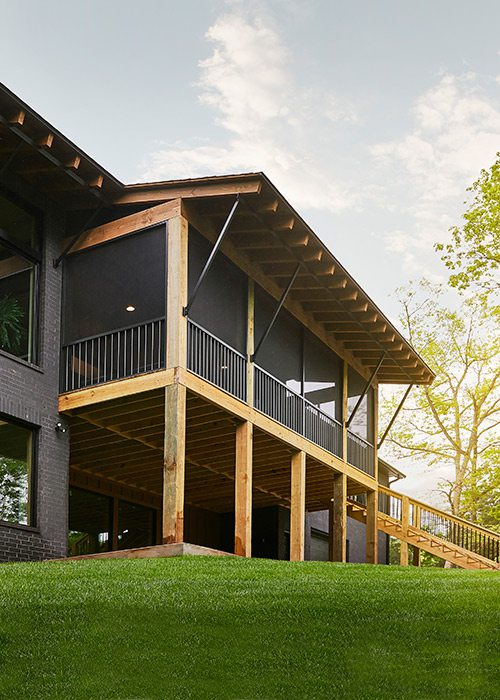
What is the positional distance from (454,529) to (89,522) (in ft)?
33.3

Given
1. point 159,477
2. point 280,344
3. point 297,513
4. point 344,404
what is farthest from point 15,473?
point 344,404

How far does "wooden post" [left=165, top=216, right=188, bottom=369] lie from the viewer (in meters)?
16.7

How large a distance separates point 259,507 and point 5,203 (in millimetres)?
13048

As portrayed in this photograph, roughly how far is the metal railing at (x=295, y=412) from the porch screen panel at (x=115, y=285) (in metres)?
3.28

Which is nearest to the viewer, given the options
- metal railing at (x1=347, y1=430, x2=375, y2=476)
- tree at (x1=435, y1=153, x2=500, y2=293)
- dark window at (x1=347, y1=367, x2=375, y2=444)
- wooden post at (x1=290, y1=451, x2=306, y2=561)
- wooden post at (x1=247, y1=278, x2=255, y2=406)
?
wooden post at (x1=247, y1=278, x2=255, y2=406)

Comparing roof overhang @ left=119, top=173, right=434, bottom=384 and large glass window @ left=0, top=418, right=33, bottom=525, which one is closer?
large glass window @ left=0, top=418, right=33, bottom=525

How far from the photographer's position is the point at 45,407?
1744 centimetres

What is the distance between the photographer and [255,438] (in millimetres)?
20750

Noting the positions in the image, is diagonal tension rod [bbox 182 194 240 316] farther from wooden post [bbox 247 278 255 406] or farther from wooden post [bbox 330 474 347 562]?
wooden post [bbox 330 474 347 562]

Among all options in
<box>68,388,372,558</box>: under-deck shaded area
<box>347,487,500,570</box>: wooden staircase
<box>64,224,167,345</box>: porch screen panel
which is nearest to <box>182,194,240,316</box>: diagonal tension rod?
<box>64,224,167,345</box>: porch screen panel

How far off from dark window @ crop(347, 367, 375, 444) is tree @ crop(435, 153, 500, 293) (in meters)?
3.31

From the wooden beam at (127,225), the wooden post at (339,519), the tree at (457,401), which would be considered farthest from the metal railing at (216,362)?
the tree at (457,401)

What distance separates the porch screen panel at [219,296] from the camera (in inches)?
712

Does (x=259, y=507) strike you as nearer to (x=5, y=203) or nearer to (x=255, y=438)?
(x=255, y=438)
